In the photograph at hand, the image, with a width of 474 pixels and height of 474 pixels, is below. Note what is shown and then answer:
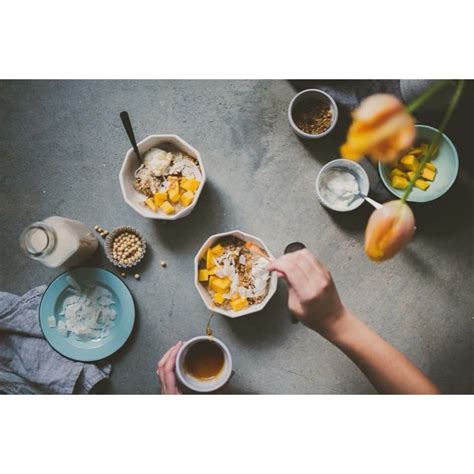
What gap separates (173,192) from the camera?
1325mm

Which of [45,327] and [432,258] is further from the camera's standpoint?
[432,258]

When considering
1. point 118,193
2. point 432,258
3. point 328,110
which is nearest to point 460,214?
point 432,258

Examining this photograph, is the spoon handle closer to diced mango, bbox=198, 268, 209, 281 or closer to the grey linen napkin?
diced mango, bbox=198, 268, 209, 281

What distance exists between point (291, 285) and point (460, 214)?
68 cm

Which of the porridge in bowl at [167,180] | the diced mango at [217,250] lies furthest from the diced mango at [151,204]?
the diced mango at [217,250]

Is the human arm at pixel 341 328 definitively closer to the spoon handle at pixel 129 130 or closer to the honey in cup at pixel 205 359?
the honey in cup at pixel 205 359

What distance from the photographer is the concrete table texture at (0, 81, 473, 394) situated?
1398mm

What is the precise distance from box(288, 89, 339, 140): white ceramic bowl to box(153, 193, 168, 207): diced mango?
432 mm

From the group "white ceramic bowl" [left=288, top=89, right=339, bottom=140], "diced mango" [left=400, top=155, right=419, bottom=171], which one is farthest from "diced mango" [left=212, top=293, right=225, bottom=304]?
"diced mango" [left=400, top=155, right=419, bottom=171]

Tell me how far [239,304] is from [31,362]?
0.63 meters

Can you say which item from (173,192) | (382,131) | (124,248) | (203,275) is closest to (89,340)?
(124,248)

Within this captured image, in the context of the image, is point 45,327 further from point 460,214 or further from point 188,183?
point 460,214

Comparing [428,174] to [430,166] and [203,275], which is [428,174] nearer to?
[430,166]

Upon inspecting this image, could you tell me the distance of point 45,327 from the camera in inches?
52.5
